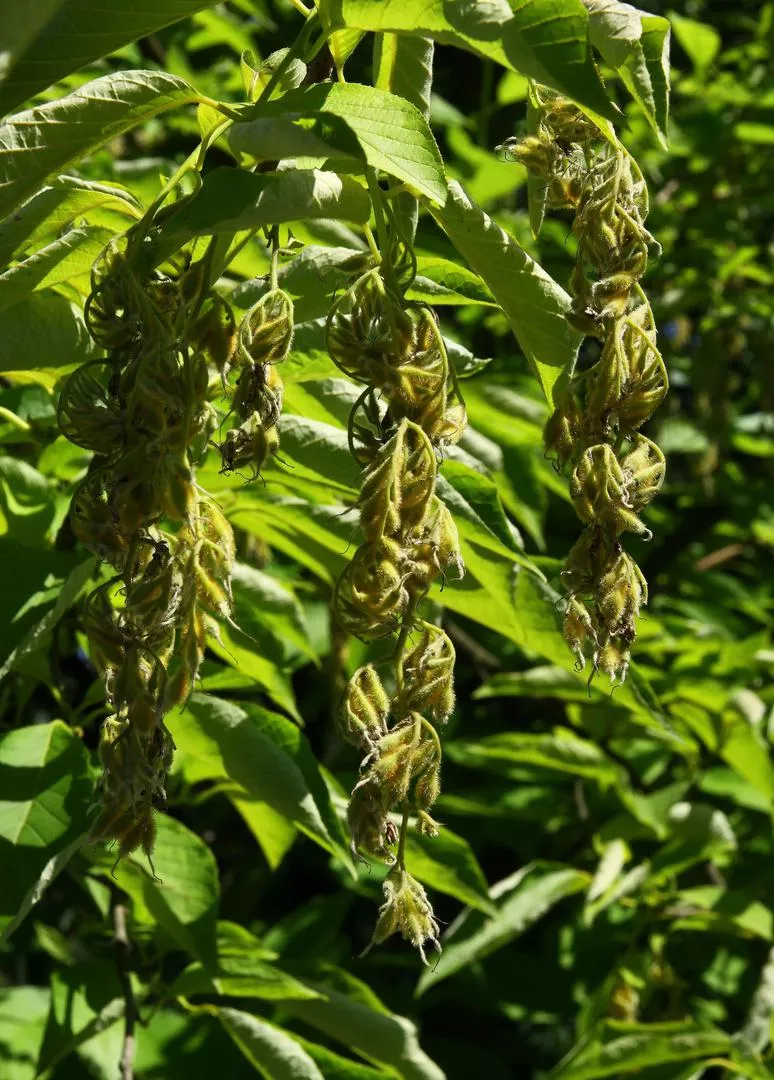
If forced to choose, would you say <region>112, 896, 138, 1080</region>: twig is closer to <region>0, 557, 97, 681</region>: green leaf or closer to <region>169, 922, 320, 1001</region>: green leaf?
<region>169, 922, 320, 1001</region>: green leaf

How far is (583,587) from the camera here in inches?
25.8

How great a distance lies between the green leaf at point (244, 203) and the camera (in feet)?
2.04

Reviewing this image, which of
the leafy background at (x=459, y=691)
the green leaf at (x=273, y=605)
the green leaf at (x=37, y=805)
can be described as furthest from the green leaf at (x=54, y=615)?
the green leaf at (x=273, y=605)

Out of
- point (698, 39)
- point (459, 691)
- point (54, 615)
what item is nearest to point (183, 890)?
point (54, 615)

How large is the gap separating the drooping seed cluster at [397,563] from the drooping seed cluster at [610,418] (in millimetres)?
66

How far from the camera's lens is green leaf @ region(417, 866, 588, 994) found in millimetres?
1712

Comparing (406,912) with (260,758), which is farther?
(260,758)

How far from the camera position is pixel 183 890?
1.23 metres

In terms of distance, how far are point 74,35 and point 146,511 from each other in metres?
0.24

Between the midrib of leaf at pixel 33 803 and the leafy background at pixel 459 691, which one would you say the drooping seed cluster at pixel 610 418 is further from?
the midrib of leaf at pixel 33 803

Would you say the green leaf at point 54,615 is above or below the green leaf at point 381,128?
below

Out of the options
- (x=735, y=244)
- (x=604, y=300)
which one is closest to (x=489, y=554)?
(x=604, y=300)

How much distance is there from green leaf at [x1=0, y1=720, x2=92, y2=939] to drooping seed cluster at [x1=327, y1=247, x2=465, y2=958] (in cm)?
41

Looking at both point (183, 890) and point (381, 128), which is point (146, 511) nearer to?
point (381, 128)
